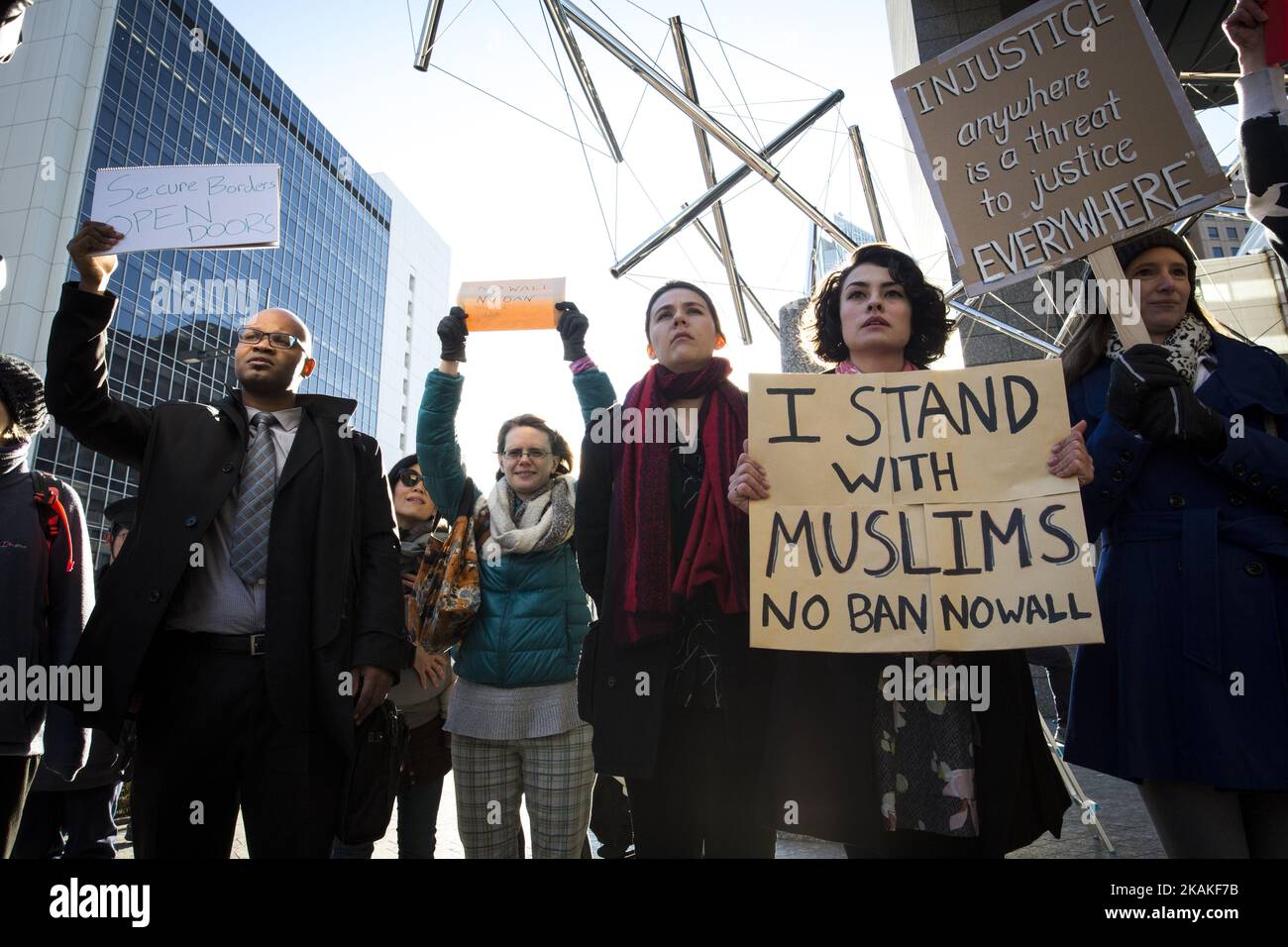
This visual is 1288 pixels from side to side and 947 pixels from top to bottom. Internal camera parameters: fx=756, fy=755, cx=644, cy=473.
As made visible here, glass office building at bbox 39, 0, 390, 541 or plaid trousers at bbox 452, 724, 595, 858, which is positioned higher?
glass office building at bbox 39, 0, 390, 541

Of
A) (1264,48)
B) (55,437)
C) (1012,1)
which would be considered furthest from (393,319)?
(1264,48)

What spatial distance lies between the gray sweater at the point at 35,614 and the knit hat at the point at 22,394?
0.14m

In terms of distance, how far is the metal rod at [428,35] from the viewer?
5828 mm

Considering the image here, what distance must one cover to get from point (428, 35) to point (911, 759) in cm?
630

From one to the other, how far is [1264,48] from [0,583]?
433 cm

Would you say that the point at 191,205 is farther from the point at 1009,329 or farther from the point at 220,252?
the point at 220,252

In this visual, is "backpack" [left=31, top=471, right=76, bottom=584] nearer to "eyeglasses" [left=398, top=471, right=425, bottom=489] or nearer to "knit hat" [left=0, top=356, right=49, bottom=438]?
"knit hat" [left=0, top=356, right=49, bottom=438]

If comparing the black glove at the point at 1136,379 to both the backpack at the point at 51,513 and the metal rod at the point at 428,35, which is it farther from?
the metal rod at the point at 428,35

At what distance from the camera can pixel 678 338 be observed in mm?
2467

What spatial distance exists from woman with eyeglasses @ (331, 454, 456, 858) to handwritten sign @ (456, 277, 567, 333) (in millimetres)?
820

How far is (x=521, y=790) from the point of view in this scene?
9.81ft

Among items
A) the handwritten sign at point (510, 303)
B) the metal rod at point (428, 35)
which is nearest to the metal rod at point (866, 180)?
the metal rod at point (428, 35)

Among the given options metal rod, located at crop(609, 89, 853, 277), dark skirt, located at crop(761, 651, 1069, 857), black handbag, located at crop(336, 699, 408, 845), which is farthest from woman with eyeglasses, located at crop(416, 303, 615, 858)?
metal rod, located at crop(609, 89, 853, 277)

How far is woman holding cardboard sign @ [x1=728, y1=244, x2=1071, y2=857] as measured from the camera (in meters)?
1.71
